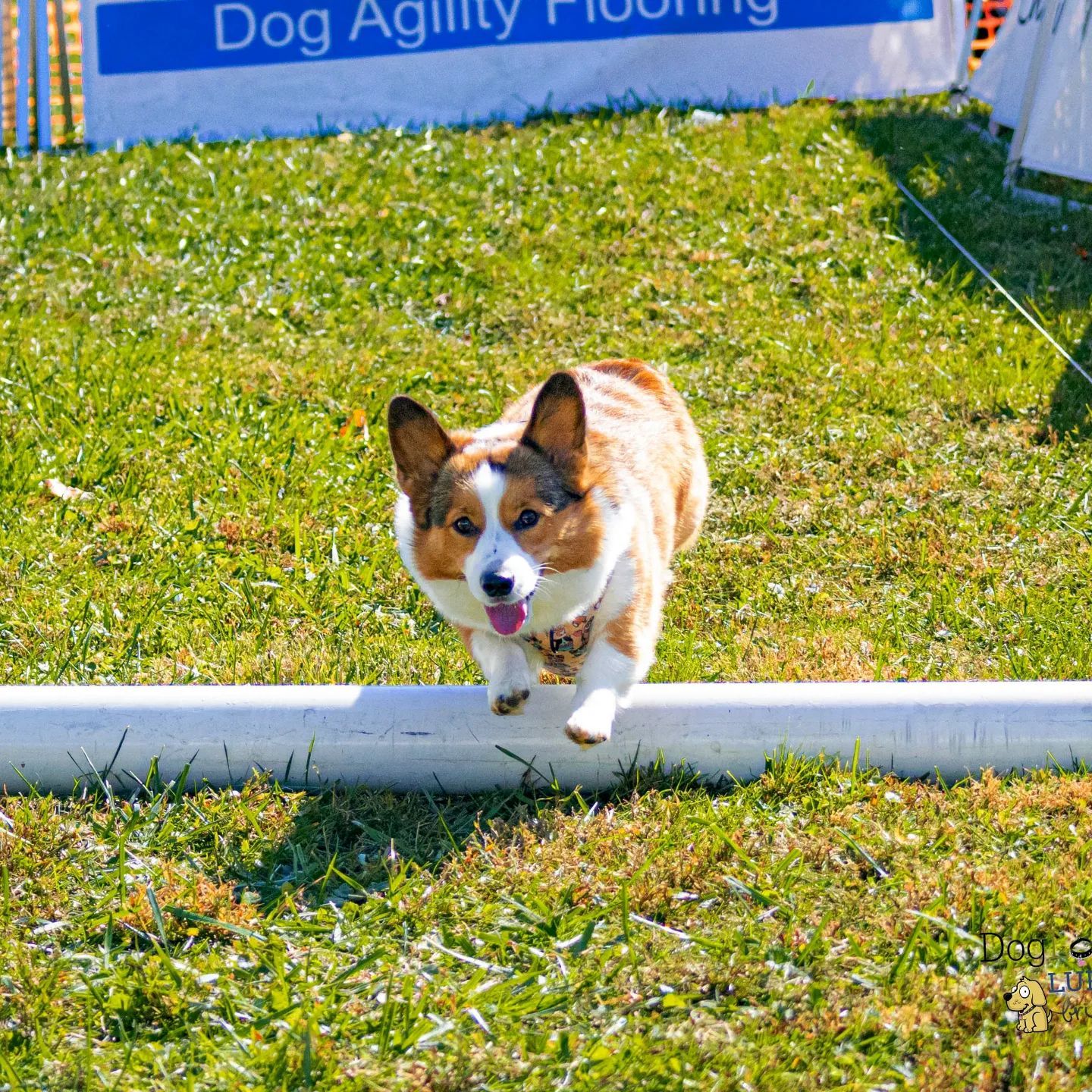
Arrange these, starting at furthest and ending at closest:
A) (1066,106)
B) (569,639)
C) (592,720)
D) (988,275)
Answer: (1066,106)
(988,275)
(569,639)
(592,720)

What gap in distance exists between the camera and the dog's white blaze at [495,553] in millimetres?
3373

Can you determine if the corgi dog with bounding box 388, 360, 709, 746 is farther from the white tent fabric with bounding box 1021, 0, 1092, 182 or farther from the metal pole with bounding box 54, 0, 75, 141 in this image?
the metal pole with bounding box 54, 0, 75, 141

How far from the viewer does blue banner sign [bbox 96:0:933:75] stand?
9.30 metres

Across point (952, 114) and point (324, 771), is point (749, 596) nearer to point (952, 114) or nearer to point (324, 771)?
point (324, 771)

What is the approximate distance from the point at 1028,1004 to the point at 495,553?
1.68 metres

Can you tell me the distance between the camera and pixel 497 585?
3.35 m

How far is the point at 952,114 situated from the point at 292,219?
482 cm

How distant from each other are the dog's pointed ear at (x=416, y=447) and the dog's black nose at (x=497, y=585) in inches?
17.1

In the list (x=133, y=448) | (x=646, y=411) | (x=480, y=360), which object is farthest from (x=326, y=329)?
(x=646, y=411)

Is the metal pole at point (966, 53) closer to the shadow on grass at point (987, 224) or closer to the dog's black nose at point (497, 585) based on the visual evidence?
the shadow on grass at point (987, 224)

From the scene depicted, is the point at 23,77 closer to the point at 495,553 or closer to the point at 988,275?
the point at 988,275

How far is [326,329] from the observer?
7.07 metres

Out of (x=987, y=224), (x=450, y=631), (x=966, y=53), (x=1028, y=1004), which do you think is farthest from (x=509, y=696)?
(x=966, y=53)

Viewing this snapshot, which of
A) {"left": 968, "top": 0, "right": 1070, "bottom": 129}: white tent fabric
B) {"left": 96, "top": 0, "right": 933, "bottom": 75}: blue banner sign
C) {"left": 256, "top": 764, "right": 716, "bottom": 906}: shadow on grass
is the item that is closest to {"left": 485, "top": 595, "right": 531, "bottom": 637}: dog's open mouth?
{"left": 256, "top": 764, "right": 716, "bottom": 906}: shadow on grass
